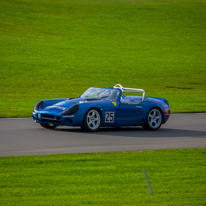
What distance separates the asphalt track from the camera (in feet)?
31.7

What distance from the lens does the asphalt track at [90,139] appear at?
9664 mm

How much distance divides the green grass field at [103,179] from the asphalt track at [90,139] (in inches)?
39.3

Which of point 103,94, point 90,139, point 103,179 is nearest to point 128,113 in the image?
point 103,94

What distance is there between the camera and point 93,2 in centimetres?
6288

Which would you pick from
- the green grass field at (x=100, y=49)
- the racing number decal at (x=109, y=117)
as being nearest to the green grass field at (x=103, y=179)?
the racing number decal at (x=109, y=117)

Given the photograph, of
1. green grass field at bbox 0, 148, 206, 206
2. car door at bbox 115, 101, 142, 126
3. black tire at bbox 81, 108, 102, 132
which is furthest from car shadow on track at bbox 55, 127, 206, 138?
green grass field at bbox 0, 148, 206, 206

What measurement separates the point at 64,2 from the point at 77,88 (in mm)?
33271

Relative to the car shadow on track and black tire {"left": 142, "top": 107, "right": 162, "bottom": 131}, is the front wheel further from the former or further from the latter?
the car shadow on track

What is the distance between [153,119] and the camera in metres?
13.9

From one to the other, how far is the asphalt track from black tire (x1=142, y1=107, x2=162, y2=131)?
0.21m

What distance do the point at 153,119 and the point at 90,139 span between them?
10.8ft

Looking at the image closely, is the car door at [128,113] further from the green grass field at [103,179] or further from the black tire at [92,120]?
the green grass field at [103,179]

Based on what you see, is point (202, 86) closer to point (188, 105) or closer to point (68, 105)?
point (188, 105)

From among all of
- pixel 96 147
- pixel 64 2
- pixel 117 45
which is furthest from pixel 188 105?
pixel 64 2
